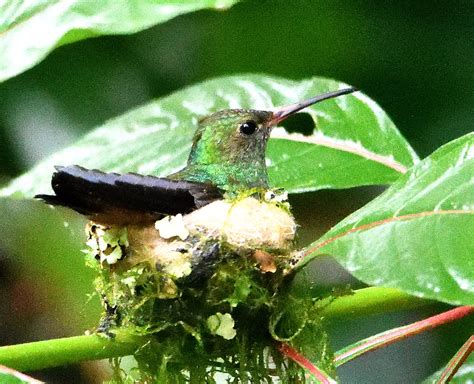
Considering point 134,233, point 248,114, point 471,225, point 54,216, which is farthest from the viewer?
point 54,216

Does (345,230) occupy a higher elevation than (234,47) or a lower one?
lower

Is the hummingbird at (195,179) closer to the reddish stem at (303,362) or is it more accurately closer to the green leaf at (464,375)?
the reddish stem at (303,362)

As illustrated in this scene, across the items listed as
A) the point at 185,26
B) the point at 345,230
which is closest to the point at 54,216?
the point at 185,26

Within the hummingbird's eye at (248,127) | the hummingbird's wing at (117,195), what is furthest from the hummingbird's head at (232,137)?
the hummingbird's wing at (117,195)

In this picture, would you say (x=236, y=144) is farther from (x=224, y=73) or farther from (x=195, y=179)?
(x=224, y=73)

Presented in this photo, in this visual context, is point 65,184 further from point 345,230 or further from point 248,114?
point 248,114

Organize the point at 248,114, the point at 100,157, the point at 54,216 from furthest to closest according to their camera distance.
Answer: the point at 54,216 → the point at 248,114 → the point at 100,157

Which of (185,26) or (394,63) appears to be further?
(185,26)
